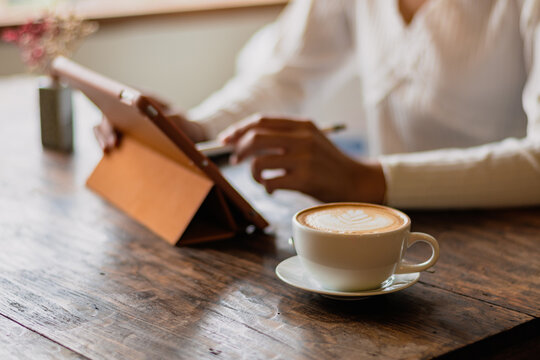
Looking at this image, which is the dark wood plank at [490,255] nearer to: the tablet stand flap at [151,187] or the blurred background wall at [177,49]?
the tablet stand flap at [151,187]

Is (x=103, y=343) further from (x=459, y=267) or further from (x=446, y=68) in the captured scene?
(x=446, y=68)

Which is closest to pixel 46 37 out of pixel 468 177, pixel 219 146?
pixel 219 146

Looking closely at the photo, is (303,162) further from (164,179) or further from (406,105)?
(406,105)

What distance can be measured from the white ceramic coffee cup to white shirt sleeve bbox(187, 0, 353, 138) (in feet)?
2.96

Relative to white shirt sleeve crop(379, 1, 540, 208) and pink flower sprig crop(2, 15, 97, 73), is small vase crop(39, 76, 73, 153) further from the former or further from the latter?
white shirt sleeve crop(379, 1, 540, 208)

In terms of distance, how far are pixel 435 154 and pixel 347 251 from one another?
0.50 metres

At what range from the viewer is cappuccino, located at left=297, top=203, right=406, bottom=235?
67 cm

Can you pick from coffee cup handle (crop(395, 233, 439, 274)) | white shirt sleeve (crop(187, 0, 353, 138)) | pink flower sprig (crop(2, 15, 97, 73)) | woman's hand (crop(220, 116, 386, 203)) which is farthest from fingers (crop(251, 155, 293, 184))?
pink flower sprig (crop(2, 15, 97, 73))

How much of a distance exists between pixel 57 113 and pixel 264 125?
0.60 metres

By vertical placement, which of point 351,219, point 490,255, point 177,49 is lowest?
point 177,49

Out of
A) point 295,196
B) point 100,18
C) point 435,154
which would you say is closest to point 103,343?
point 295,196

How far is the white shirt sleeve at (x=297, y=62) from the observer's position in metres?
1.61

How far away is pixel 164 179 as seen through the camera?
37.4 inches

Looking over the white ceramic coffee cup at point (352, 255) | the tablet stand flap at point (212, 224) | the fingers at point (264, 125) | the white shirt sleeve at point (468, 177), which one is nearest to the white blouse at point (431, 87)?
the white shirt sleeve at point (468, 177)
